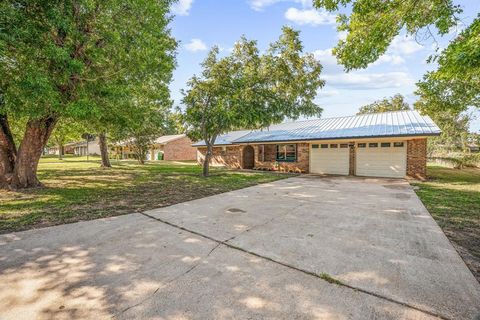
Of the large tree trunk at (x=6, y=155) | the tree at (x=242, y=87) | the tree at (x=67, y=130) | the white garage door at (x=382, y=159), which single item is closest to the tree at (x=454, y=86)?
the white garage door at (x=382, y=159)

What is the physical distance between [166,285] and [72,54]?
7841mm

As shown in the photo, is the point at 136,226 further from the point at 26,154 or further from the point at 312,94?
the point at 312,94

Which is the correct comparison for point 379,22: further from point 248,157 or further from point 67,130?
point 67,130

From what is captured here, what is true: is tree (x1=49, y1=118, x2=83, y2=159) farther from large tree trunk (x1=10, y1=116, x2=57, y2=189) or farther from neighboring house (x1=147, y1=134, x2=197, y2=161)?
neighboring house (x1=147, y1=134, x2=197, y2=161)

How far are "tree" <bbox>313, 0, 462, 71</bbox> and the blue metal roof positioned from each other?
6048 mm

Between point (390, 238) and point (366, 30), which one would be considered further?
point (366, 30)

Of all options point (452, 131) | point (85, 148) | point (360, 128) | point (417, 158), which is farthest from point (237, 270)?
point (85, 148)

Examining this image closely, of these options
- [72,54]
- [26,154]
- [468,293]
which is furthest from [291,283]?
[26,154]

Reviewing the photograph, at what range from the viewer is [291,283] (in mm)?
2867

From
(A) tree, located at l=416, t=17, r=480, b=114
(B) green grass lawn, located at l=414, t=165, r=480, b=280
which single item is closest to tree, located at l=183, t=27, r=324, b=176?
(A) tree, located at l=416, t=17, r=480, b=114

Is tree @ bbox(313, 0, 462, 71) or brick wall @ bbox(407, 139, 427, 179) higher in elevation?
tree @ bbox(313, 0, 462, 71)

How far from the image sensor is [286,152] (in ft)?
59.2

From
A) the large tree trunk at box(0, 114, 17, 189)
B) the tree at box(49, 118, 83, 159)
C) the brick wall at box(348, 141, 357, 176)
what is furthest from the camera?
the tree at box(49, 118, 83, 159)

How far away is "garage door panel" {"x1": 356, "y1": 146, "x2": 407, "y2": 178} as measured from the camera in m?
13.2
